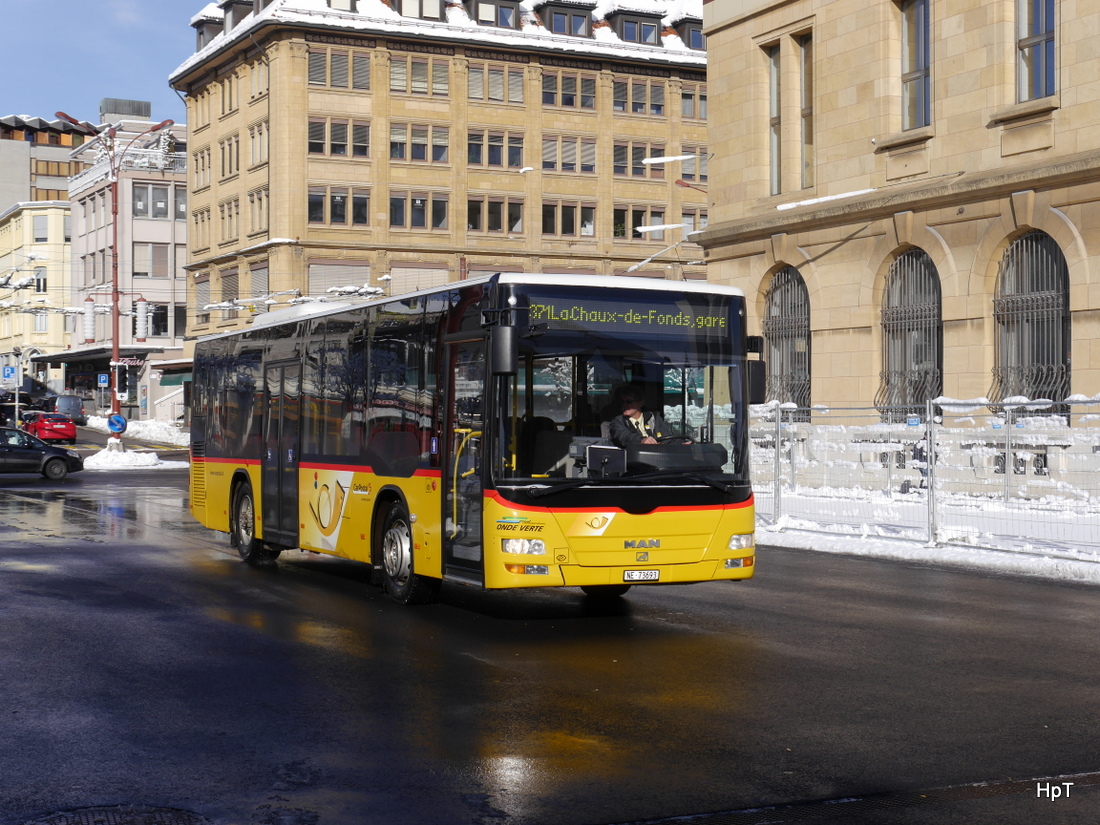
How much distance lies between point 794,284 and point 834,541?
13.3 meters

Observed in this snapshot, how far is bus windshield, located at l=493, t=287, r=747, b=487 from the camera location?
11.4 m

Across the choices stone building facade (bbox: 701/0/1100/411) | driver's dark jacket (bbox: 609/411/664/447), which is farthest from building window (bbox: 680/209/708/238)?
driver's dark jacket (bbox: 609/411/664/447)

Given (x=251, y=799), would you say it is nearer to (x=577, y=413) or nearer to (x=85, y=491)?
(x=577, y=413)

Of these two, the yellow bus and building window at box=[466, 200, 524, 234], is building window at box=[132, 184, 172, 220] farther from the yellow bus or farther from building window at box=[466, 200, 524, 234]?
the yellow bus

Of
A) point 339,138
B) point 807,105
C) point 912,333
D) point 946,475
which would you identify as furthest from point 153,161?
point 946,475

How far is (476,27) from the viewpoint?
70.0 m

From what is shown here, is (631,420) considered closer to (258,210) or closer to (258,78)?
(258,210)

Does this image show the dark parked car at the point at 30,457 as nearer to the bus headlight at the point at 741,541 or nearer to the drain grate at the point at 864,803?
the bus headlight at the point at 741,541

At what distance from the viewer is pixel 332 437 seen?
1490cm

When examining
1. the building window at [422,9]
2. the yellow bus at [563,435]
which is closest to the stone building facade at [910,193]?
the yellow bus at [563,435]

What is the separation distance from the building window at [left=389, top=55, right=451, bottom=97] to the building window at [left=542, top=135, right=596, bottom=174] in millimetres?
5728

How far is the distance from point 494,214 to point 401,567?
58892 millimetres

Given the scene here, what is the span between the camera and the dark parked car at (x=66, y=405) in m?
83.3

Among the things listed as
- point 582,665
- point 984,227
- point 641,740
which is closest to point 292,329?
point 582,665
